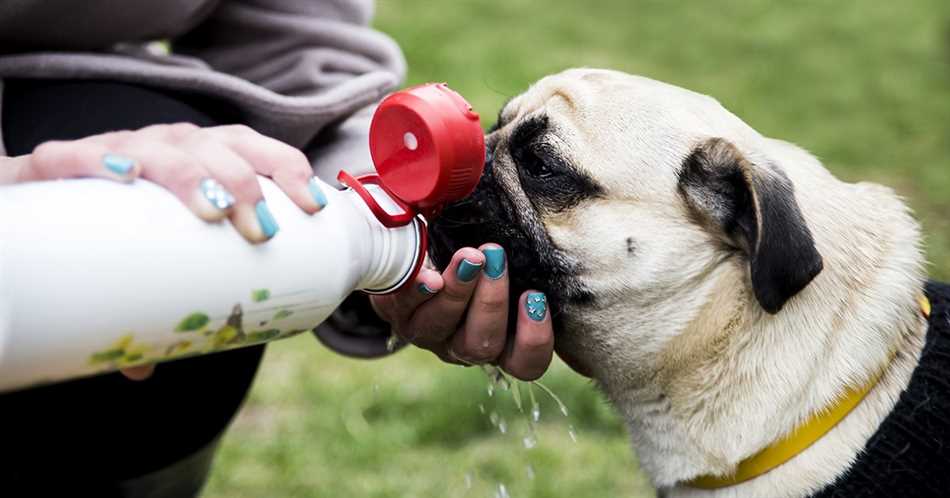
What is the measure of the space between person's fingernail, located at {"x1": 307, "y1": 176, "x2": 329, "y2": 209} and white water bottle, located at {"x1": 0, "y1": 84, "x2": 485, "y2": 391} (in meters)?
0.03

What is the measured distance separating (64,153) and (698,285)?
3.61 ft

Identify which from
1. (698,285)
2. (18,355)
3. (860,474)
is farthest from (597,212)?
(18,355)

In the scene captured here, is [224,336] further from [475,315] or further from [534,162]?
[534,162]

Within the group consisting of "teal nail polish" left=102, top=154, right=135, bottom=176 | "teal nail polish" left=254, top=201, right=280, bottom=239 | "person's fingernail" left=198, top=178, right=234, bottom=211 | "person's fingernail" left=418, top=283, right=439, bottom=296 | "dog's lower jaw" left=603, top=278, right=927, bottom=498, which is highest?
"teal nail polish" left=102, top=154, right=135, bottom=176

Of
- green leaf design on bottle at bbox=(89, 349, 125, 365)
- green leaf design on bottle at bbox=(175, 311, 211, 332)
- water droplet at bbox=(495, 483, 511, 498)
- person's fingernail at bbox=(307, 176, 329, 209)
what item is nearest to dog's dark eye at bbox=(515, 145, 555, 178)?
person's fingernail at bbox=(307, 176, 329, 209)

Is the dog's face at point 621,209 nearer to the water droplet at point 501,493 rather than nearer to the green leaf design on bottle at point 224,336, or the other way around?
the green leaf design on bottle at point 224,336

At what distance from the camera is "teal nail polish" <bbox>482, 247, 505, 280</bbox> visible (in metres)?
1.92

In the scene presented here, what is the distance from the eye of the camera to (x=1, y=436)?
2275 mm

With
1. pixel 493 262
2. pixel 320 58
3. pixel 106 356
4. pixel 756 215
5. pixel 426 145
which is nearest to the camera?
pixel 106 356

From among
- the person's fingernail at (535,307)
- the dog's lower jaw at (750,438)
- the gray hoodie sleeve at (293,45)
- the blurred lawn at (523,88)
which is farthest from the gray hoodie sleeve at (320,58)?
the dog's lower jaw at (750,438)

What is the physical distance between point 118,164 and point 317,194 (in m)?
0.28

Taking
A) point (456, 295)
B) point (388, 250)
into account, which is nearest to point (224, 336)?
point (388, 250)

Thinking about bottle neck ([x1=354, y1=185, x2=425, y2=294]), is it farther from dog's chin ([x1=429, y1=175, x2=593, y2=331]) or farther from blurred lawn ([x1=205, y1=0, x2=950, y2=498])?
blurred lawn ([x1=205, y1=0, x2=950, y2=498])

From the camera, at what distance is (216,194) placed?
144 centimetres
